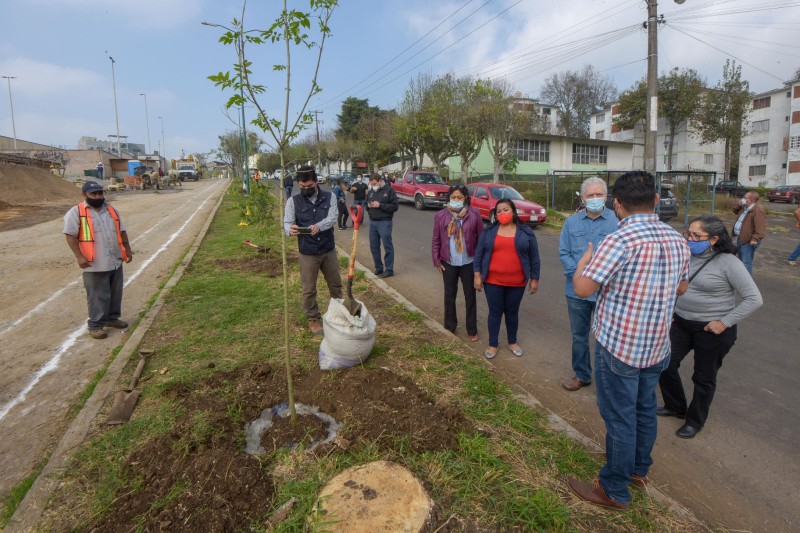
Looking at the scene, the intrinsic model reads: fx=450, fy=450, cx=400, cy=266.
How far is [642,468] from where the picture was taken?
2.67 meters

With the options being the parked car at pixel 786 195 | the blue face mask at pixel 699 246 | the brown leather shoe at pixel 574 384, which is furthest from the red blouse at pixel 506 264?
the parked car at pixel 786 195

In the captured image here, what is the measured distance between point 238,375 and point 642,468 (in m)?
3.16

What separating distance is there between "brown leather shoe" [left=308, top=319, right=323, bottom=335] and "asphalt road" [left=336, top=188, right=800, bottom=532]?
5.39 ft

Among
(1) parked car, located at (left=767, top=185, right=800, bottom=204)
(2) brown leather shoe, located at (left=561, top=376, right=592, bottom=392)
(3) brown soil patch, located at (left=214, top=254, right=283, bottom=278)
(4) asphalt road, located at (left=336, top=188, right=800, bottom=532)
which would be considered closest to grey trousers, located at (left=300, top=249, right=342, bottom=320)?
(4) asphalt road, located at (left=336, top=188, right=800, bottom=532)

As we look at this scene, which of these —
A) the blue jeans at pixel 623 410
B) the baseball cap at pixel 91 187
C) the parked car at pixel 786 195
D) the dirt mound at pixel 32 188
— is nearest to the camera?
the blue jeans at pixel 623 410

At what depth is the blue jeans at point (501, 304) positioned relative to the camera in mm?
4520

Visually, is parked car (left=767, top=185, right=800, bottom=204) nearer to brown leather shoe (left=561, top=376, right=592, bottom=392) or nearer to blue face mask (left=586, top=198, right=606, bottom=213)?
brown leather shoe (left=561, top=376, right=592, bottom=392)

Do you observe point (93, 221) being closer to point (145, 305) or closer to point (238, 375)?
point (145, 305)

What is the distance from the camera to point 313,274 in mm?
5125

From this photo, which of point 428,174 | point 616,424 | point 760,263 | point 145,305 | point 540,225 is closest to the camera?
point 616,424

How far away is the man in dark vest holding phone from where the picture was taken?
15.3 feet

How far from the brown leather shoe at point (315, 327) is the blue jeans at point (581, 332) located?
264 cm

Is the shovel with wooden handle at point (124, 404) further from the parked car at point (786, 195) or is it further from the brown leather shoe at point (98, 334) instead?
the parked car at point (786, 195)

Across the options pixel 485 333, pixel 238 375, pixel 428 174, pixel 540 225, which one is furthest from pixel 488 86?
pixel 238 375
